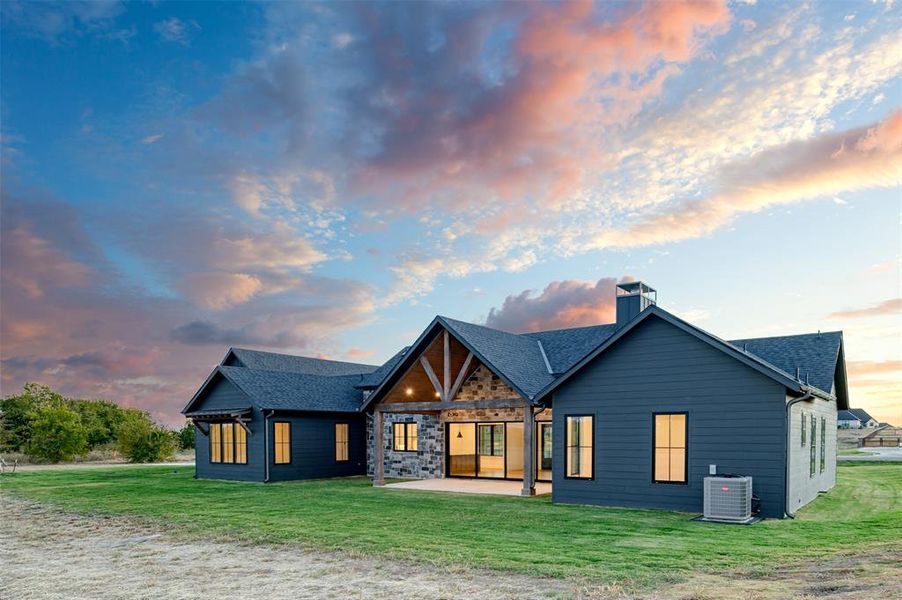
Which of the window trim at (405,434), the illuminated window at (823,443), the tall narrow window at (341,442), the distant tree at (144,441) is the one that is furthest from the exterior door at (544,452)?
the distant tree at (144,441)

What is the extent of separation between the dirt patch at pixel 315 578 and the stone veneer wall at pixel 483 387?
1167 centimetres

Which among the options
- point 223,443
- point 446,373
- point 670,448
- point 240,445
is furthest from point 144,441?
point 670,448

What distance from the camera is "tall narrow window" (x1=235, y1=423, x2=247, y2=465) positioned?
74.8 feet

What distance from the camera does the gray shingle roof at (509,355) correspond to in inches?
696

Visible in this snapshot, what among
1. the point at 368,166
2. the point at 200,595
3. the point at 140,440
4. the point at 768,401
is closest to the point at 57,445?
the point at 140,440

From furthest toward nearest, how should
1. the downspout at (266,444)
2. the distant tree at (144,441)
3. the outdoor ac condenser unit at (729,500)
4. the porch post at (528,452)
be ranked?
the distant tree at (144,441) → the downspout at (266,444) → the porch post at (528,452) → the outdoor ac condenser unit at (729,500)

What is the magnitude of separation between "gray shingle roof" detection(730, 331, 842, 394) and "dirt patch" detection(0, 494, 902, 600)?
28.5 feet

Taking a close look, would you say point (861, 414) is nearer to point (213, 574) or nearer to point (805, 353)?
point (805, 353)

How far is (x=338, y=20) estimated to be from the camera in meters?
15.4

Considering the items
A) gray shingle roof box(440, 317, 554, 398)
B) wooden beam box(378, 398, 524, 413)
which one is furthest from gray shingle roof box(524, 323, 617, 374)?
wooden beam box(378, 398, 524, 413)

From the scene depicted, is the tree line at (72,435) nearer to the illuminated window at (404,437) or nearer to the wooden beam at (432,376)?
the illuminated window at (404,437)

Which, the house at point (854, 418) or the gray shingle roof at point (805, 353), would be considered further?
the house at point (854, 418)

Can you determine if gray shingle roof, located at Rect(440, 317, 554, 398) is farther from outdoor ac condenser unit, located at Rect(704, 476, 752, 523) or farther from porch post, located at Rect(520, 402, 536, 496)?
outdoor ac condenser unit, located at Rect(704, 476, 752, 523)

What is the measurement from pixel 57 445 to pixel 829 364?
37.5 metres
